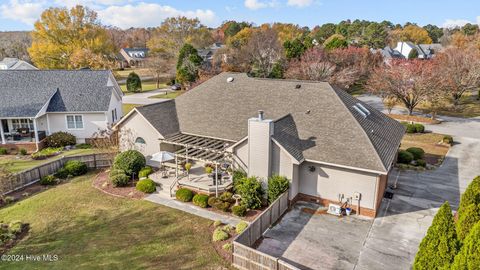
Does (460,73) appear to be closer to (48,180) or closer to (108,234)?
(108,234)

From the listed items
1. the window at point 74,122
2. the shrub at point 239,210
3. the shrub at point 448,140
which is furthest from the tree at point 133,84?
the shrub at point 448,140

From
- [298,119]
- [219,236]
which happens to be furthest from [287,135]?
[219,236]

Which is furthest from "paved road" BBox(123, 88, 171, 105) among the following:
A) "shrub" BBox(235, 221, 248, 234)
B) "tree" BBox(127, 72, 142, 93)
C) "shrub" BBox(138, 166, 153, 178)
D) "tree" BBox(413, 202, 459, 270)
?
"tree" BBox(413, 202, 459, 270)

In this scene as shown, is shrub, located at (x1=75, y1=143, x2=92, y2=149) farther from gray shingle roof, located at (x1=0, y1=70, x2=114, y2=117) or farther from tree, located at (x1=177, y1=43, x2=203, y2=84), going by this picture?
tree, located at (x1=177, y1=43, x2=203, y2=84)

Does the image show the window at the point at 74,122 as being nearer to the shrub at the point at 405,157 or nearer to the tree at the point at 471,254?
the shrub at the point at 405,157

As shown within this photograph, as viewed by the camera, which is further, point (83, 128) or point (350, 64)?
point (350, 64)

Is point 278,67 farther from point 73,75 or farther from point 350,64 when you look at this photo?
point 73,75

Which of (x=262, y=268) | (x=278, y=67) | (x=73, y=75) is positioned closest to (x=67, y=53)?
(x=73, y=75)
